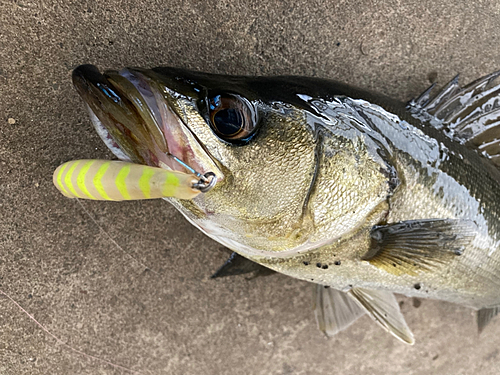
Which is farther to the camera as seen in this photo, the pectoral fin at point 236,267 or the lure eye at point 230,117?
the pectoral fin at point 236,267

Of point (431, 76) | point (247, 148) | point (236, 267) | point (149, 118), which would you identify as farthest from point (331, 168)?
point (431, 76)

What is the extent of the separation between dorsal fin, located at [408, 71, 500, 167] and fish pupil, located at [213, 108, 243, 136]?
1.07 metres

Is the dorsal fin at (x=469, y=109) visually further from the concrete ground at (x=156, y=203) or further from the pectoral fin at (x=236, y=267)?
the pectoral fin at (x=236, y=267)

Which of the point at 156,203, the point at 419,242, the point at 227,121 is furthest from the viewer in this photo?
the point at 156,203

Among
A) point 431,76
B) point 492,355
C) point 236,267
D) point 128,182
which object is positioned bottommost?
point 236,267

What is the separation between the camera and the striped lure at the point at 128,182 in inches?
41.7

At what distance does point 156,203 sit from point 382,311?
1407 mm

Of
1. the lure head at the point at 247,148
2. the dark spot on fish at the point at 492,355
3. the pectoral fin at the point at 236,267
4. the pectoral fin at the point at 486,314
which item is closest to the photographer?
the lure head at the point at 247,148

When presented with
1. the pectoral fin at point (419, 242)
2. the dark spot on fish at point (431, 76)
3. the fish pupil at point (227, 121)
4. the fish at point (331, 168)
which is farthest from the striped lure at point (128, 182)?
the dark spot on fish at point (431, 76)

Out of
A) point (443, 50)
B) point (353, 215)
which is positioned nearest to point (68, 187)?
point (353, 215)

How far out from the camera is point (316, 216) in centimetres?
136

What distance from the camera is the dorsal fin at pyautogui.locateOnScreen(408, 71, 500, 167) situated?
5.69 ft

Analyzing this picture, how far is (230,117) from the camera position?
120 centimetres

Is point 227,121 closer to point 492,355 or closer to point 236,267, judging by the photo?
point 236,267
